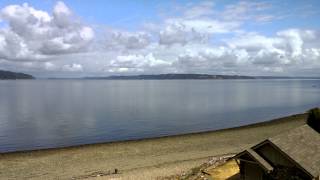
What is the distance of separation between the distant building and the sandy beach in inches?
413

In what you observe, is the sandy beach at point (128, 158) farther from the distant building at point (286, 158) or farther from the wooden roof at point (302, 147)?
the wooden roof at point (302, 147)

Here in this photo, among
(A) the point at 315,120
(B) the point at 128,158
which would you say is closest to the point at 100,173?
(B) the point at 128,158

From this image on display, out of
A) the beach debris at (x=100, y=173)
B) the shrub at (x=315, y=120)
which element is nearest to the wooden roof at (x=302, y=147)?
the shrub at (x=315, y=120)

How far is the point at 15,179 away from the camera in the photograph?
112 feet

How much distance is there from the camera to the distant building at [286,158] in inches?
851

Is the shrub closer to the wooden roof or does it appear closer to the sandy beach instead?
the sandy beach

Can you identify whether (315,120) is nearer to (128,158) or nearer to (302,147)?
(302,147)

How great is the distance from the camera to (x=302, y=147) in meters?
22.9

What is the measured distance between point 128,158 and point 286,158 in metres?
22.2

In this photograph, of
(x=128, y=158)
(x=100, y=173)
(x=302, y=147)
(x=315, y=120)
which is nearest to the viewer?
(x=302, y=147)

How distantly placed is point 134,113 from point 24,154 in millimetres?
42312

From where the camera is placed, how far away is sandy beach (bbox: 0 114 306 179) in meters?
35.2

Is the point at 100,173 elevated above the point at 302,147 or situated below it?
below

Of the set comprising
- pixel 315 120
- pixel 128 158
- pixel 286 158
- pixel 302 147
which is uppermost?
pixel 302 147
